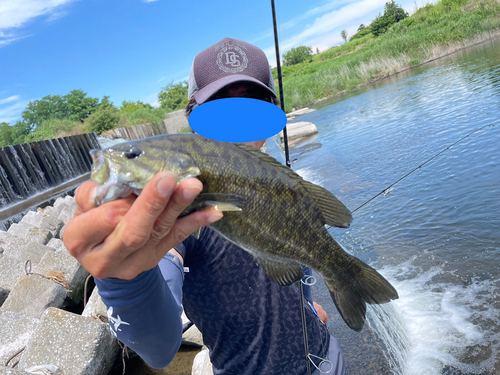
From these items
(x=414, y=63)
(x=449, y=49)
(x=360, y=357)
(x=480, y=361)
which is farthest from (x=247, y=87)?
(x=449, y=49)

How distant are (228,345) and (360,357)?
203 centimetres

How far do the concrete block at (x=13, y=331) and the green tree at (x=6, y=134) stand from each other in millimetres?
60540

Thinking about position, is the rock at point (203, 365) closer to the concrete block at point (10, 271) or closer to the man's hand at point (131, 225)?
the man's hand at point (131, 225)

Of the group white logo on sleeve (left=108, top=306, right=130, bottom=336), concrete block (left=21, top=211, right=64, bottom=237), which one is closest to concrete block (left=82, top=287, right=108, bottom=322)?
white logo on sleeve (left=108, top=306, right=130, bottom=336)

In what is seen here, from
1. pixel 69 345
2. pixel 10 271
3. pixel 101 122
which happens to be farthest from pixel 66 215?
pixel 101 122

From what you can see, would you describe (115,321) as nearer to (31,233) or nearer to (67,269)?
(67,269)

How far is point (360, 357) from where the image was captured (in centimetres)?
331

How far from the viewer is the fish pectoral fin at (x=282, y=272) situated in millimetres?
1550

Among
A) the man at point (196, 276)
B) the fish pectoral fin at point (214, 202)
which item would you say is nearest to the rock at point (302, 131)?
the man at point (196, 276)

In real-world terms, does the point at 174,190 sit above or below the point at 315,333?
above

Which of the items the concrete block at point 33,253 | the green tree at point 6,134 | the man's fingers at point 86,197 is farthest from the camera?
the green tree at point 6,134

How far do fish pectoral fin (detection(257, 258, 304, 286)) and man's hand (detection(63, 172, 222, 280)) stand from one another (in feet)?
1.68

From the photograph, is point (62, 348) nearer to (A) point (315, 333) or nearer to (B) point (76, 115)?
(A) point (315, 333)

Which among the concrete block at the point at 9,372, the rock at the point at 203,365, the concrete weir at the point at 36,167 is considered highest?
the concrete weir at the point at 36,167
